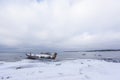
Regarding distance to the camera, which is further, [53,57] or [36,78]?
[53,57]

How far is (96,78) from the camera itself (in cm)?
1004

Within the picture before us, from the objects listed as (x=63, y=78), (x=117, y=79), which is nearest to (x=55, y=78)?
(x=63, y=78)

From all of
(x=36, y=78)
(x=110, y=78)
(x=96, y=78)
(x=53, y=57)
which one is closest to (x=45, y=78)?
(x=36, y=78)

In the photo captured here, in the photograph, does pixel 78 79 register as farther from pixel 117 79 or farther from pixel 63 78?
pixel 117 79

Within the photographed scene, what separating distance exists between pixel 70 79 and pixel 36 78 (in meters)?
2.34

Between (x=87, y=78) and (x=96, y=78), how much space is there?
0.60 m

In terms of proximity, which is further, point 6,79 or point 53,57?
point 53,57

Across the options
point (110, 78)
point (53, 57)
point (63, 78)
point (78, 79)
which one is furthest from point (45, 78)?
point (53, 57)

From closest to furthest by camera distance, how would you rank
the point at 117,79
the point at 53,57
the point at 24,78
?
the point at 117,79 → the point at 24,78 → the point at 53,57

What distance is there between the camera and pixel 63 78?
10219 mm

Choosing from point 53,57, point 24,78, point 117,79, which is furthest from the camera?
point 53,57

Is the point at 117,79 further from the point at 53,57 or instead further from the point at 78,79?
the point at 53,57

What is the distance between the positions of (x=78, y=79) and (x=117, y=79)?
98.6 inches

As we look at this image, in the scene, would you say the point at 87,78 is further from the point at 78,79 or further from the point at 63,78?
the point at 63,78
